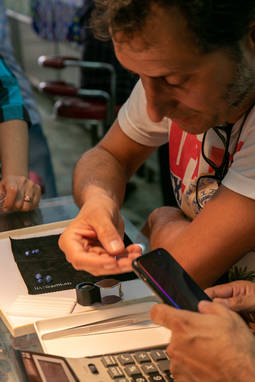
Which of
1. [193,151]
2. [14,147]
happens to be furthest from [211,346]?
[14,147]

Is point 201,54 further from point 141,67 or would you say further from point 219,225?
point 219,225

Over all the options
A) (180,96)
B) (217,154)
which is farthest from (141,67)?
(217,154)

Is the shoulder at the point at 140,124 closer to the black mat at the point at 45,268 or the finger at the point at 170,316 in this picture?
the black mat at the point at 45,268

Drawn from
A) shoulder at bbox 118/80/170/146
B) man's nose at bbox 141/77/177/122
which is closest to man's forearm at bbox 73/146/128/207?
shoulder at bbox 118/80/170/146

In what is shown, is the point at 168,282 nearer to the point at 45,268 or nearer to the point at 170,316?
the point at 170,316

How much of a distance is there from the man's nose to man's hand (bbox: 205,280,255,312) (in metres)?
0.33

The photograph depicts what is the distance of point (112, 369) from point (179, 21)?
0.52 metres

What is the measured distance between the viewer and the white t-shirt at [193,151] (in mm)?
900

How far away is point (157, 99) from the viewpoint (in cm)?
87

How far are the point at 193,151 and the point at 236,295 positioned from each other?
379mm

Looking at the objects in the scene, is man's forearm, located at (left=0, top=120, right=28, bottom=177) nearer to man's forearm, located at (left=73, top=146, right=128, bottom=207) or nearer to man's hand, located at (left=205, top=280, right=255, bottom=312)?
man's forearm, located at (left=73, top=146, right=128, bottom=207)

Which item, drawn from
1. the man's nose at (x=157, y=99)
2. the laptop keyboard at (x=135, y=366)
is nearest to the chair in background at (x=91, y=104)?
the man's nose at (x=157, y=99)

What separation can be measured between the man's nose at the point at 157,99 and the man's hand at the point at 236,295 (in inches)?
13.0

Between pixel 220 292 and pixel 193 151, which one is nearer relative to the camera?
pixel 220 292
